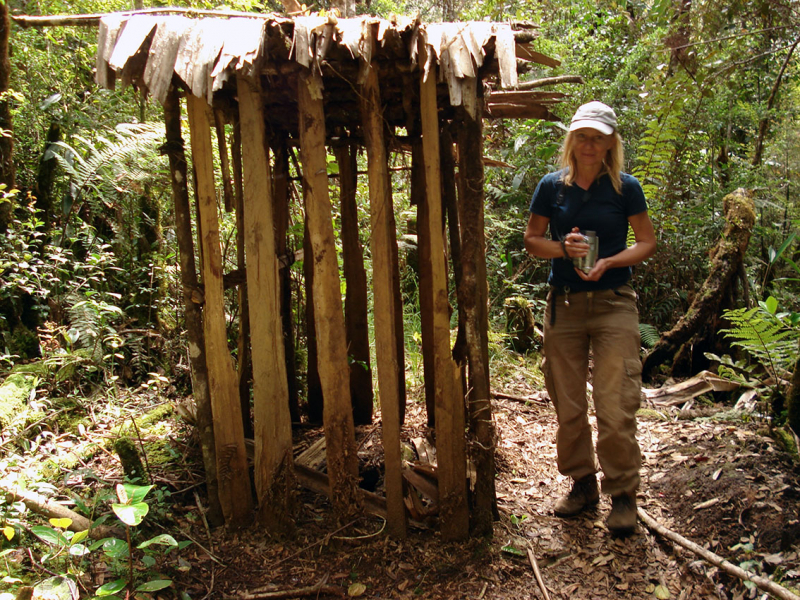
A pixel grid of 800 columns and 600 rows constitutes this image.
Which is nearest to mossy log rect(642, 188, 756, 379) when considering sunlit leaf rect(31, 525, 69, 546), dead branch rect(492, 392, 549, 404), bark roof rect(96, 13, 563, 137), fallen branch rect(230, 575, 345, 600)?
dead branch rect(492, 392, 549, 404)

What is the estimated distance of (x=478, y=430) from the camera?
318 cm

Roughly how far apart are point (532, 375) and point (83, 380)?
4.56m

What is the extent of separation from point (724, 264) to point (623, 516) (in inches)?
155

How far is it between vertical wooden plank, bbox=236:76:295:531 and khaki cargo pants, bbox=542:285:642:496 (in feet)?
5.49

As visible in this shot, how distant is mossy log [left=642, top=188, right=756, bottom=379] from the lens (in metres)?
5.89

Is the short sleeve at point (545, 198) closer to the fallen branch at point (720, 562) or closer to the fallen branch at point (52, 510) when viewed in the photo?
the fallen branch at point (720, 562)

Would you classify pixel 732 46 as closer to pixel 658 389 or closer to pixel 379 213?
pixel 658 389

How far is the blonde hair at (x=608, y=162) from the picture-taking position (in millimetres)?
3066

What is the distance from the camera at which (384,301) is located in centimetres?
310

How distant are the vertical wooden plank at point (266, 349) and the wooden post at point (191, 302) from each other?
1.04 ft

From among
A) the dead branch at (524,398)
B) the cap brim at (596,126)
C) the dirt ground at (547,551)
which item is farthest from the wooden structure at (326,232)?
the dead branch at (524,398)

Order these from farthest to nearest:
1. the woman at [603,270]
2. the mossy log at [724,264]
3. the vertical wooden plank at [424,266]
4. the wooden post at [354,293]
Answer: the mossy log at [724,264] < the wooden post at [354,293] < the vertical wooden plank at [424,266] < the woman at [603,270]

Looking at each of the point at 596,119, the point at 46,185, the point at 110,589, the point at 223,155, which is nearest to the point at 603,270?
the point at 596,119

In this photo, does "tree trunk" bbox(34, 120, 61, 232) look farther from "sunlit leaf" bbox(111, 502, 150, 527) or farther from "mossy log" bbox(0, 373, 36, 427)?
"sunlit leaf" bbox(111, 502, 150, 527)
